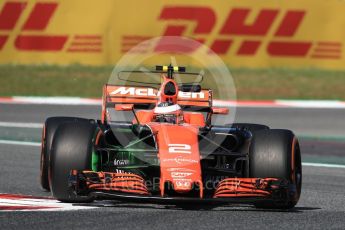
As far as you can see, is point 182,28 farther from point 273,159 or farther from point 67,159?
point 67,159

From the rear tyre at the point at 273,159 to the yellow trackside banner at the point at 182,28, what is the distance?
14497mm

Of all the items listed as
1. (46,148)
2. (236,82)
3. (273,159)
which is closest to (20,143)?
(46,148)

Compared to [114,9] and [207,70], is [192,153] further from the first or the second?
[207,70]

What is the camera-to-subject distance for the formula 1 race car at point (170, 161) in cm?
923

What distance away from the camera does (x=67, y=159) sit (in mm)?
9469

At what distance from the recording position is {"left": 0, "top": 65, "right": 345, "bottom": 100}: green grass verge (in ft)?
79.7

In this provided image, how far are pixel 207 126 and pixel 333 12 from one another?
14591 mm

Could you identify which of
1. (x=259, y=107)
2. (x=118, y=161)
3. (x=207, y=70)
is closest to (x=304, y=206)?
(x=118, y=161)

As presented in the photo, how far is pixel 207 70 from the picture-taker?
27062 millimetres

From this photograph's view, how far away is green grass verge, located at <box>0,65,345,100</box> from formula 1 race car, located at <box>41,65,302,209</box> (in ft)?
44.5

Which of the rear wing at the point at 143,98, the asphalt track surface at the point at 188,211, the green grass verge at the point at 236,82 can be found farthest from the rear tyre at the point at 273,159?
the green grass verge at the point at 236,82

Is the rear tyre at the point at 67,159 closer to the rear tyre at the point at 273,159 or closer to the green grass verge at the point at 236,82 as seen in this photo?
the rear tyre at the point at 273,159

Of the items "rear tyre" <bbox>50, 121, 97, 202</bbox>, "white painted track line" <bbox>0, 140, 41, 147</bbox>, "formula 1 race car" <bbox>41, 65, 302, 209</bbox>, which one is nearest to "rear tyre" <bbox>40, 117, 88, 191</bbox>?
"formula 1 race car" <bbox>41, 65, 302, 209</bbox>

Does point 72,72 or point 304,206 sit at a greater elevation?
point 72,72
